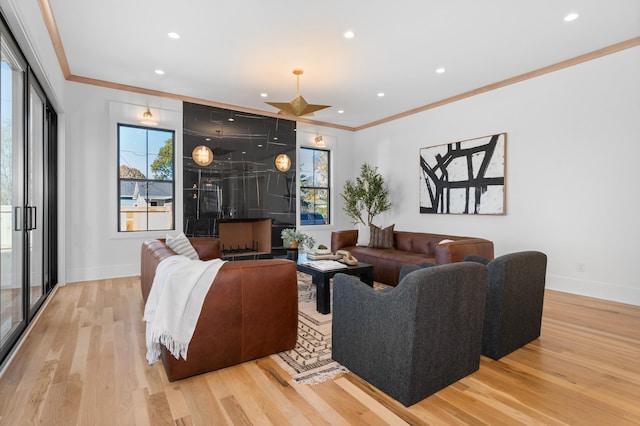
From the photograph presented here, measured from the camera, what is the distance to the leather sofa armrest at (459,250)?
3.67 metres

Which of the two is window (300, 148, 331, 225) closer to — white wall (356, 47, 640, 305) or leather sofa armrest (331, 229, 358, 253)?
leather sofa armrest (331, 229, 358, 253)

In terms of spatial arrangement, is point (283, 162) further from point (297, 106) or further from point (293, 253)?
point (293, 253)

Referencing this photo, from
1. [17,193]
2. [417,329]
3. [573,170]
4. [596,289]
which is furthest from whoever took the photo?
[573,170]

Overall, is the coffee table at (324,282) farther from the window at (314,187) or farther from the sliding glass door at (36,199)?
the window at (314,187)

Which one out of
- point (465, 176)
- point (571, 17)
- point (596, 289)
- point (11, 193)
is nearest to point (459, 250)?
point (596, 289)

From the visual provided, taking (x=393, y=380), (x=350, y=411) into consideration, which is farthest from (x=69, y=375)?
(x=393, y=380)

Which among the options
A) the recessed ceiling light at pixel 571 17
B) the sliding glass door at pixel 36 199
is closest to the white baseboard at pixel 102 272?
the sliding glass door at pixel 36 199

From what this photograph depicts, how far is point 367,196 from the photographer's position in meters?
6.73

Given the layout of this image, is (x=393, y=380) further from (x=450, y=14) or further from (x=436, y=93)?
(x=436, y=93)

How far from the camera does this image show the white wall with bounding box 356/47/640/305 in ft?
12.5

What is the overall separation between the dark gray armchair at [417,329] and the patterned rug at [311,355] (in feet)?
0.66

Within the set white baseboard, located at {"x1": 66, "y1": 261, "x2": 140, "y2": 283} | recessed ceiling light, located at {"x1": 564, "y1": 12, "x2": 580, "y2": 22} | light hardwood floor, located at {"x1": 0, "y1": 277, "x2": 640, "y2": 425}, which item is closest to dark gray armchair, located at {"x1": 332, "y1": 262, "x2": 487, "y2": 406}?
light hardwood floor, located at {"x1": 0, "y1": 277, "x2": 640, "y2": 425}

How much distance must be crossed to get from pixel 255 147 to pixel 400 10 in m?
3.92

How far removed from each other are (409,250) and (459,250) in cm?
140
